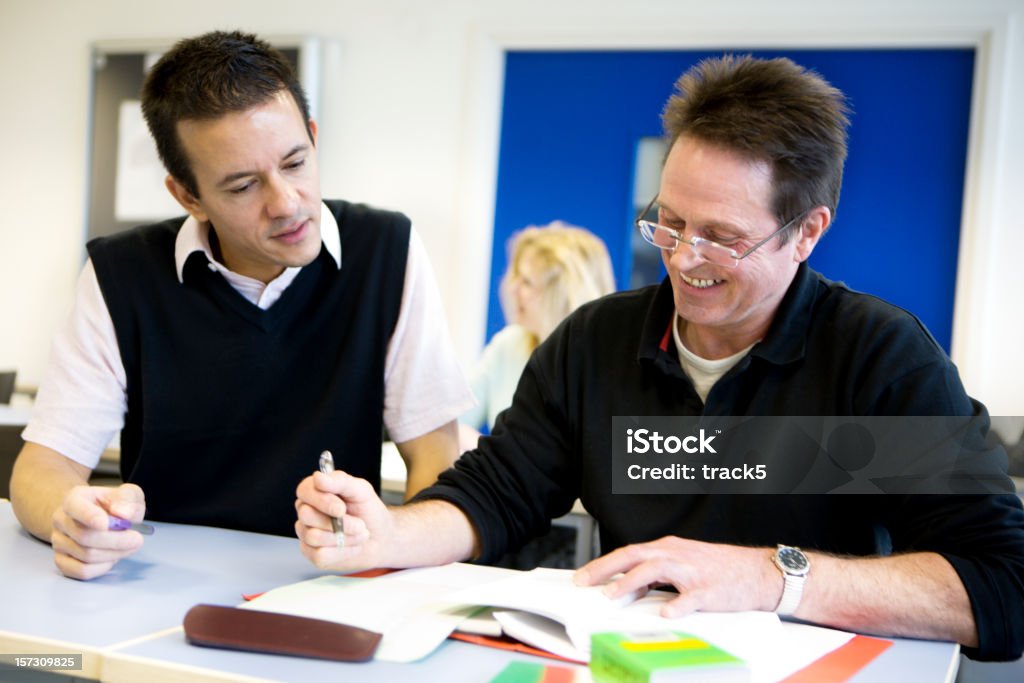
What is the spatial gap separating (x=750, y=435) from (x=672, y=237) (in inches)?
11.9

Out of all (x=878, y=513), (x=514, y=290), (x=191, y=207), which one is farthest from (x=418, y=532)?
(x=514, y=290)

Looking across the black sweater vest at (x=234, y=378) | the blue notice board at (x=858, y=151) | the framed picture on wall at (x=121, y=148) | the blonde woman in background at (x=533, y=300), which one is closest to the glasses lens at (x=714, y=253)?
the black sweater vest at (x=234, y=378)

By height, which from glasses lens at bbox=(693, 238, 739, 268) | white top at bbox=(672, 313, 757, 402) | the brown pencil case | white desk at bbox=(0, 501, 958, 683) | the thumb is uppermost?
glasses lens at bbox=(693, 238, 739, 268)

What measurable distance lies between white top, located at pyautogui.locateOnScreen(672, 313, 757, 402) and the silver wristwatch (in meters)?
0.36

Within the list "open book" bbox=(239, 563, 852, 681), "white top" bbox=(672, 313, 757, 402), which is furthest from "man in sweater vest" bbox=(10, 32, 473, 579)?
"open book" bbox=(239, 563, 852, 681)

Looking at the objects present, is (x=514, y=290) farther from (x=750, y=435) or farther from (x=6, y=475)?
(x=750, y=435)

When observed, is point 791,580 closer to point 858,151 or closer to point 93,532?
point 93,532

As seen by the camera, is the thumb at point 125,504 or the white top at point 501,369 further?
the white top at point 501,369

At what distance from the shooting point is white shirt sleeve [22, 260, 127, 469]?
61.1 inches

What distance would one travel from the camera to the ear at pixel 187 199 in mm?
1638

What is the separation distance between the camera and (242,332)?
5.39ft

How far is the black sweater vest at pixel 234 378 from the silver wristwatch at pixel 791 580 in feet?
2.58

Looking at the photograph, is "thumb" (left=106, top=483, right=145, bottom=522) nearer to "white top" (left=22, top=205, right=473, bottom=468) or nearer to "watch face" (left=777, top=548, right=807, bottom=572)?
"white top" (left=22, top=205, right=473, bottom=468)

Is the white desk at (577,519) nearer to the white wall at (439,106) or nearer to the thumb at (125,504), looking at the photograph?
the thumb at (125,504)
